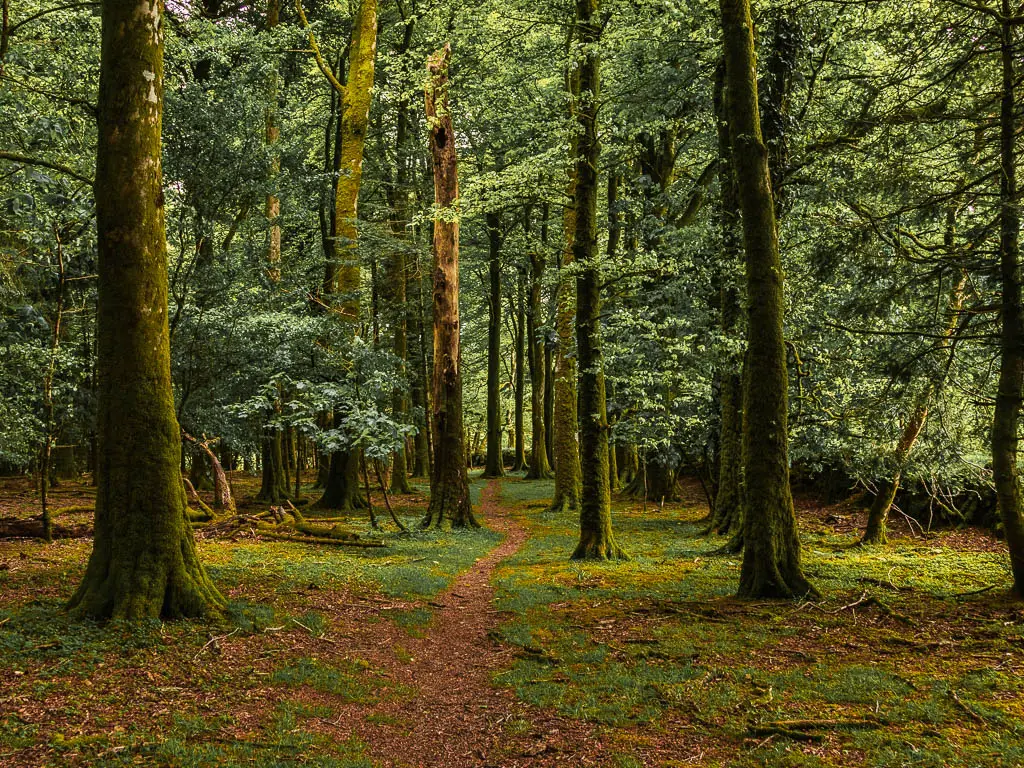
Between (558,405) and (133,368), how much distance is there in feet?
46.0

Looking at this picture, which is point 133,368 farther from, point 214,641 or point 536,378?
point 536,378

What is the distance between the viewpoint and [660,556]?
12508 mm

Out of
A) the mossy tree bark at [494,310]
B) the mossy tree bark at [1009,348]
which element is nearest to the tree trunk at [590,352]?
the mossy tree bark at [1009,348]

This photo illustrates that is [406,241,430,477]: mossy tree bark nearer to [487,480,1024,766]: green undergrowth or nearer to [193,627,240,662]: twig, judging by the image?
[487,480,1024,766]: green undergrowth

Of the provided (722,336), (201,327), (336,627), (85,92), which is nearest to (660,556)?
(722,336)

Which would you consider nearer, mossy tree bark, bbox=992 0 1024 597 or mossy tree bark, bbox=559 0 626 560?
mossy tree bark, bbox=992 0 1024 597

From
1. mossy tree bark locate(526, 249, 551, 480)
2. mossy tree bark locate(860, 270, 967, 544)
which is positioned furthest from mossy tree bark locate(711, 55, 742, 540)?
mossy tree bark locate(526, 249, 551, 480)

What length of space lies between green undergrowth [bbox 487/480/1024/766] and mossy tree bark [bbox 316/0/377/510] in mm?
8474

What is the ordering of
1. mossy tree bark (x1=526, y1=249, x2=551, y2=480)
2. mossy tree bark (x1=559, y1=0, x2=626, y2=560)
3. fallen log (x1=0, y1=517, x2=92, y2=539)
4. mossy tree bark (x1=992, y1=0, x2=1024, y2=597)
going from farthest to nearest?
mossy tree bark (x1=526, y1=249, x2=551, y2=480), mossy tree bark (x1=559, y1=0, x2=626, y2=560), fallen log (x1=0, y1=517, x2=92, y2=539), mossy tree bark (x1=992, y1=0, x2=1024, y2=597)

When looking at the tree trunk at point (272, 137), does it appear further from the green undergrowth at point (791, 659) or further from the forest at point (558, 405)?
the green undergrowth at point (791, 659)

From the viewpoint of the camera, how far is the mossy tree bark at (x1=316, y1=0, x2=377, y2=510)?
1655 cm

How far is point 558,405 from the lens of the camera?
63.7 ft

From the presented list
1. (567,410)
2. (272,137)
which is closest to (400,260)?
(272,137)

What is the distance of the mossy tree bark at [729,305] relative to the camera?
500 inches
